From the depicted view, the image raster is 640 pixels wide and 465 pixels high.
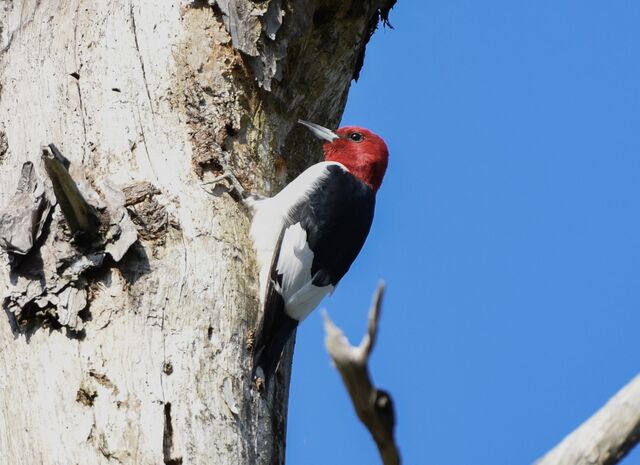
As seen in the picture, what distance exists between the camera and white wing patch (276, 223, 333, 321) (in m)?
3.63

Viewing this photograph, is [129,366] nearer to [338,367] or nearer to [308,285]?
[308,285]

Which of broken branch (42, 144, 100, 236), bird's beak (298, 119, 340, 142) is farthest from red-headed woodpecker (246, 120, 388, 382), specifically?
broken branch (42, 144, 100, 236)

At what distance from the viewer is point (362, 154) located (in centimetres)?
479

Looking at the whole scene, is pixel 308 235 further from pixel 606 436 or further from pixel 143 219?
pixel 606 436

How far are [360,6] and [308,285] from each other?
131cm

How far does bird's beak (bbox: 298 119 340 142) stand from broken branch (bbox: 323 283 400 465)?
2.79m

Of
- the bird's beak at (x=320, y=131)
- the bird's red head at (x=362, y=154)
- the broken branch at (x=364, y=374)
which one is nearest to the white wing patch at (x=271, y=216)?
the bird's beak at (x=320, y=131)

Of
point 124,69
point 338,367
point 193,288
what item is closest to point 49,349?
point 193,288

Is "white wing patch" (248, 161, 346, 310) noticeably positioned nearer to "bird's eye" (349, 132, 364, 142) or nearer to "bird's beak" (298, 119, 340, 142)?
"bird's beak" (298, 119, 340, 142)

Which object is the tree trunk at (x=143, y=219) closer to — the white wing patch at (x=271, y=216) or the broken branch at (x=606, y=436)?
the white wing patch at (x=271, y=216)

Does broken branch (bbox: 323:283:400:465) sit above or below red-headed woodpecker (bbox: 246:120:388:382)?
below

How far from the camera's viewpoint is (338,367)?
1401mm

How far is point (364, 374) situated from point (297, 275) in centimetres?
242

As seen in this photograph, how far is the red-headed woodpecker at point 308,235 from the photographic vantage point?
335cm
